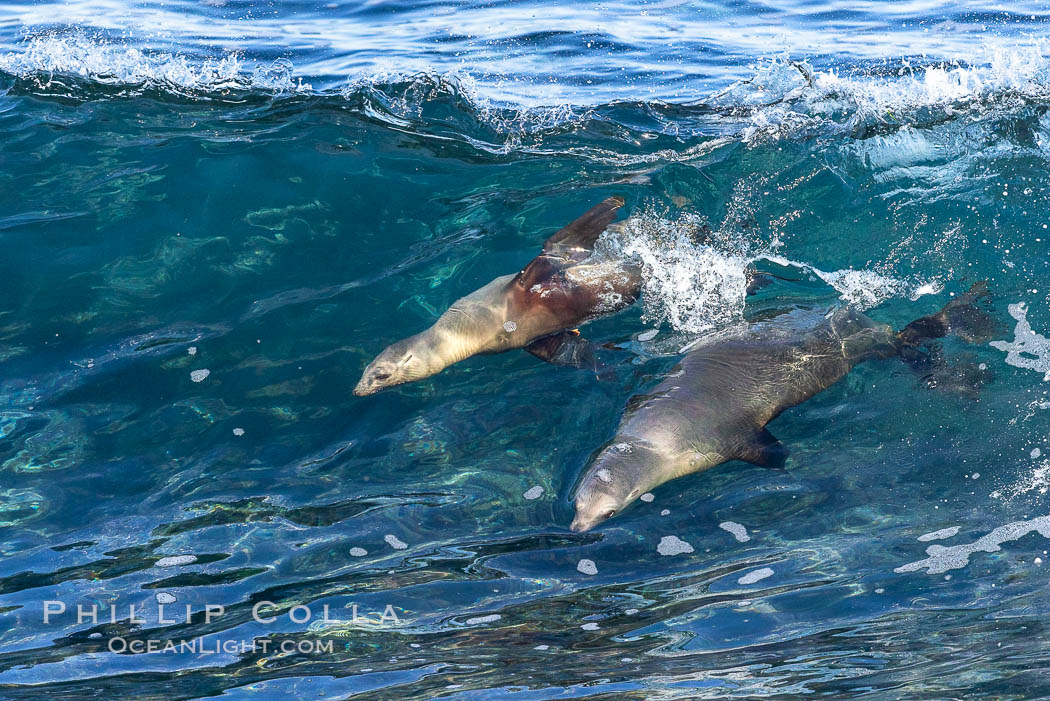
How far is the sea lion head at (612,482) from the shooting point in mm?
5613

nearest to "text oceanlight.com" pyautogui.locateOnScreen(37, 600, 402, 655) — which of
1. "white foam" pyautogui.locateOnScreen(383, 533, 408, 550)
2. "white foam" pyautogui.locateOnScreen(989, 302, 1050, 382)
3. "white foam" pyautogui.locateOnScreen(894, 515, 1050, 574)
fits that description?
"white foam" pyautogui.locateOnScreen(383, 533, 408, 550)

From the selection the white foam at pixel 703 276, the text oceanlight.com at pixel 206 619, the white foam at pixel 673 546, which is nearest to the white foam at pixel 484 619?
the text oceanlight.com at pixel 206 619

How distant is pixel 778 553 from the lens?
17.7ft

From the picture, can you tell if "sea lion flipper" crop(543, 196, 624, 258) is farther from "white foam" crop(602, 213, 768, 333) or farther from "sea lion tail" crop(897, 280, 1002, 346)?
"sea lion tail" crop(897, 280, 1002, 346)

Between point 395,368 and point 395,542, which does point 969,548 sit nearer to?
point 395,542

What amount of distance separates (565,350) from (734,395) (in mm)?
1373

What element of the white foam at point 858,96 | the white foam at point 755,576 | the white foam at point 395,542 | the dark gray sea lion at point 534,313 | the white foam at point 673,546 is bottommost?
the white foam at point 755,576

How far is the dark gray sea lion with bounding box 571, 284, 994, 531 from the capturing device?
5816 mm

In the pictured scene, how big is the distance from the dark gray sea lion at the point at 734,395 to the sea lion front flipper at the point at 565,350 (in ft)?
2.01

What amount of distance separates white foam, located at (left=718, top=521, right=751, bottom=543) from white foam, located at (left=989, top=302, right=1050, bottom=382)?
2.62 metres

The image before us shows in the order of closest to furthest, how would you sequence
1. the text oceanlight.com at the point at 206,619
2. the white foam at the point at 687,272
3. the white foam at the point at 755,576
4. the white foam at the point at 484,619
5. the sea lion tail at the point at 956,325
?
the text oceanlight.com at the point at 206,619 → the white foam at the point at 484,619 → the white foam at the point at 755,576 → the sea lion tail at the point at 956,325 → the white foam at the point at 687,272

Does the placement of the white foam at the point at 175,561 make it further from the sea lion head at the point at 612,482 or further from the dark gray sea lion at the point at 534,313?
the sea lion head at the point at 612,482

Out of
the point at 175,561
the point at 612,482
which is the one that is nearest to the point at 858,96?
the point at 612,482

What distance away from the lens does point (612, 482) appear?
573 centimetres
